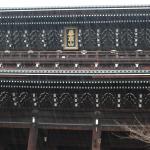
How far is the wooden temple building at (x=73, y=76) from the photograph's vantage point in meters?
16.7

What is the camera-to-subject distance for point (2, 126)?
1769 cm

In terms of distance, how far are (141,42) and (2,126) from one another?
824cm

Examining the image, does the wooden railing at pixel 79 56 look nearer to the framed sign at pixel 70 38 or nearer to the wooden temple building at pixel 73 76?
the wooden temple building at pixel 73 76

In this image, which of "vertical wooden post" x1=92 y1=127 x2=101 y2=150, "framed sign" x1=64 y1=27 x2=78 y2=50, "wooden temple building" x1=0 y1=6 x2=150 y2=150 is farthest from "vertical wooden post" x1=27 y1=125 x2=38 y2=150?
"framed sign" x1=64 y1=27 x2=78 y2=50

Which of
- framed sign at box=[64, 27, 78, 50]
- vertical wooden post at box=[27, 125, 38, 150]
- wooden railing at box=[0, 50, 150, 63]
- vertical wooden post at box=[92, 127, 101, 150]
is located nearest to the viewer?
vertical wooden post at box=[92, 127, 101, 150]

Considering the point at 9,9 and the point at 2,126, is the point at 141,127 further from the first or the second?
the point at 9,9

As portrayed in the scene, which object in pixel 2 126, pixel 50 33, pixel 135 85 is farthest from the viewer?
pixel 50 33

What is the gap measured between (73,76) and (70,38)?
444cm

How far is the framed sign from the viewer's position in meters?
20.4

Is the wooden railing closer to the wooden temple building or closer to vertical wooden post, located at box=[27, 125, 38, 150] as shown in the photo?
the wooden temple building

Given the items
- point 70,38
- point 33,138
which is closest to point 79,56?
point 70,38

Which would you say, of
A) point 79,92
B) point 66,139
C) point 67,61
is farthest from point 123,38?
point 66,139

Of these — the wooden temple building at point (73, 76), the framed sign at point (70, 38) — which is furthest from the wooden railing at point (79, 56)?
the framed sign at point (70, 38)

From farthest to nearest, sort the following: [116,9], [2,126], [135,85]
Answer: [116,9]
[2,126]
[135,85]
